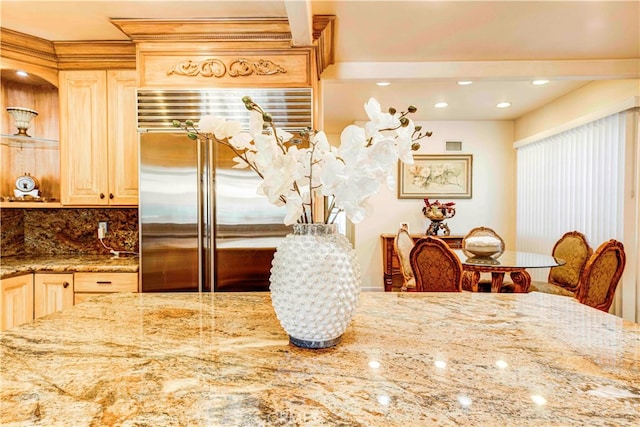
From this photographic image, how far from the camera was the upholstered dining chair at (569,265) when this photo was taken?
10.4ft

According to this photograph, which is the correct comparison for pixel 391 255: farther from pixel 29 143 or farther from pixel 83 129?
pixel 29 143

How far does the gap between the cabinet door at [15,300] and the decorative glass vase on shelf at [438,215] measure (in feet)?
13.9

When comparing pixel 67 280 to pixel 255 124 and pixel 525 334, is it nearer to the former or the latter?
pixel 255 124

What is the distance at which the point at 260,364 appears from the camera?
814 millimetres

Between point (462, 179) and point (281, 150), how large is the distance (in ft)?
16.0

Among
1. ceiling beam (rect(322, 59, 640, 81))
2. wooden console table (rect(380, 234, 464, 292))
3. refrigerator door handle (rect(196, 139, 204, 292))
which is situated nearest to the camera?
refrigerator door handle (rect(196, 139, 204, 292))

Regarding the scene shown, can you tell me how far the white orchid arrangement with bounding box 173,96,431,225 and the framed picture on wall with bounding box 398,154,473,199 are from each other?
177 inches

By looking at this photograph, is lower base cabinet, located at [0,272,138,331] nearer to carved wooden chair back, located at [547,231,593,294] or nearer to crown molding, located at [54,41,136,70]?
crown molding, located at [54,41,136,70]

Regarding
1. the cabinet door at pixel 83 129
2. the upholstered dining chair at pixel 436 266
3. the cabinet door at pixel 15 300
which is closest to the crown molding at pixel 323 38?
the upholstered dining chair at pixel 436 266

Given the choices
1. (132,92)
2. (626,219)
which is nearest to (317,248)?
(132,92)

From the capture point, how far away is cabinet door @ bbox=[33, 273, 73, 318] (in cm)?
246

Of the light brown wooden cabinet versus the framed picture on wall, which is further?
the framed picture on wall

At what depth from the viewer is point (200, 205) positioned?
2398mm

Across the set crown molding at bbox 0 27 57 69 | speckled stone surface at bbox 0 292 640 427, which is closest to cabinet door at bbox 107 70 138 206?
crown molding at bbox 0 27 57 69
